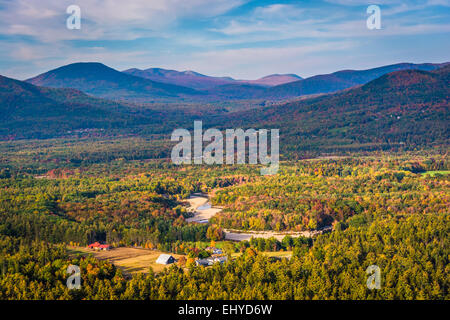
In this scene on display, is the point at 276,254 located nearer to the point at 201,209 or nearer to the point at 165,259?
the point at 165,259

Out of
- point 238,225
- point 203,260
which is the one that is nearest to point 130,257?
point 203,260

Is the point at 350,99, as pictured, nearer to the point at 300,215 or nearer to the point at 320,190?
the point at 320,190

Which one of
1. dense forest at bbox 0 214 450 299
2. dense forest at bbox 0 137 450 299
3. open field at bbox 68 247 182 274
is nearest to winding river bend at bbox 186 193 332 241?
dense forest at bbox 0 137 450 299

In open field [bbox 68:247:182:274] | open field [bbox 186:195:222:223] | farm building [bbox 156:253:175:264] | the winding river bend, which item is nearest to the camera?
open field [bbox 68:247:182:274]

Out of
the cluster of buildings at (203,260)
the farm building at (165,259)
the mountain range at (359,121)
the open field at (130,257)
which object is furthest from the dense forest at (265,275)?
the mountain range at (359,121)

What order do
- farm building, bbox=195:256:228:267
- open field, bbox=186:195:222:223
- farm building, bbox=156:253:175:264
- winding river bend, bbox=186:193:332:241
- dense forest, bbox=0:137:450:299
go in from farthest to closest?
open field, bbox=186:195:222:223, winding river bend, bbox=186:193:332:241, farm building, bbox=156:253:175:264, farm building, bbox=195:256:228:267, dense forest, bbox=0:137:450:299

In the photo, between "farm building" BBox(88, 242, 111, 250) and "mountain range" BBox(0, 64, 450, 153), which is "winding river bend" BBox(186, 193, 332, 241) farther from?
"mountain range" BBox(0, 64, 450, 153)
